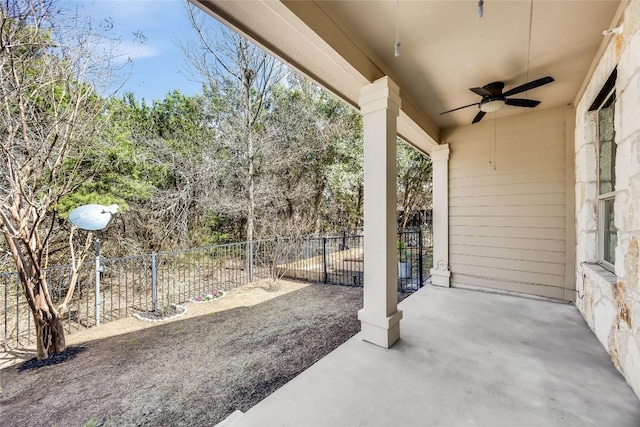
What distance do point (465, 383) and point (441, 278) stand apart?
279 centimetres

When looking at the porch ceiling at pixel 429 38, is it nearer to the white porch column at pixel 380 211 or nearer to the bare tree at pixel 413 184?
the white porch column at pixel 380 211

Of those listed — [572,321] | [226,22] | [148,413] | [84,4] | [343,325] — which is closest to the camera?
[226,22]

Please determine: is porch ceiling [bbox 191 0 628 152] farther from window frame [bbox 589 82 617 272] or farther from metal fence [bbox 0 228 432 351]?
metal fence [bbox 0 228 432 351]

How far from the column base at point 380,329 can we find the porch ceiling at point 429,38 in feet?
7.06

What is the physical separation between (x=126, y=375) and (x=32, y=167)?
258cm

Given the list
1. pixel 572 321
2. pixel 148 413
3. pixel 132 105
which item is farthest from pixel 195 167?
pixel 572 321

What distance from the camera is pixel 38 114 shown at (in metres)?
3.64

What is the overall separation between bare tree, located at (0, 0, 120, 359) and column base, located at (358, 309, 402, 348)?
3380 millimetres

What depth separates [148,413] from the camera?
204 cm

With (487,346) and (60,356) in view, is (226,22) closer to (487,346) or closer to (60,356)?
(487,346)

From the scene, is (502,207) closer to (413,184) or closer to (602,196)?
(602,196)

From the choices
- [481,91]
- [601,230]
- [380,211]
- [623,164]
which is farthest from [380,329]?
[481,91]

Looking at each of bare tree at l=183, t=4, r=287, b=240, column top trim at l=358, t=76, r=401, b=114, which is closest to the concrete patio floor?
column top trim at l=358, t=76, r=401, b=114

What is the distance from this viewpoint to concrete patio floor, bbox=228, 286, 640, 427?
160cm
